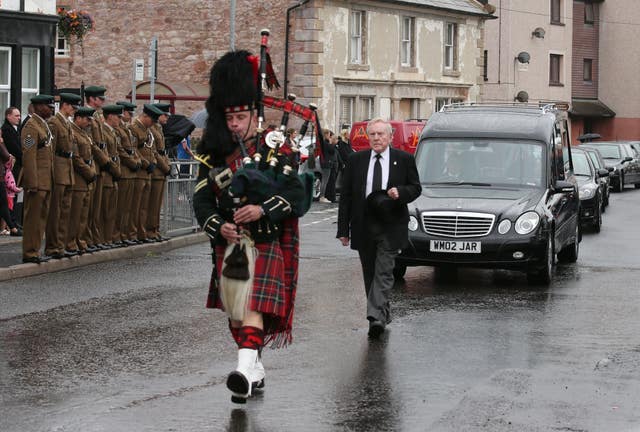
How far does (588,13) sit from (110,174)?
2241 inches

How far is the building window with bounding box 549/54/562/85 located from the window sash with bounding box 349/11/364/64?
858 inches

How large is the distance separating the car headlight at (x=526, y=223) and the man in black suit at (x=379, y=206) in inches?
140

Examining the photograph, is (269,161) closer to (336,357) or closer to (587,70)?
(336,357)

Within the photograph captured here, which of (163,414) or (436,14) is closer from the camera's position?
(163,414)

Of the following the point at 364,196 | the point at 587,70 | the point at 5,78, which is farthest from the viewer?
the point at 587,70

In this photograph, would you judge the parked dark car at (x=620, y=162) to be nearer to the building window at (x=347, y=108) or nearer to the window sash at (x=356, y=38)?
the building window at (x=347, y=108)

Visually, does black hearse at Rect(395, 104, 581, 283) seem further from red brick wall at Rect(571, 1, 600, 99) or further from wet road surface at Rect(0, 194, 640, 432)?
red brick wall at Rect(571, 1, 600, 99)

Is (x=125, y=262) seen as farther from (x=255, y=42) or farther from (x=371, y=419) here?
(x=255, y=42)

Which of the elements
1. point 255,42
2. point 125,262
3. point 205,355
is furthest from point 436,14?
point 205,355

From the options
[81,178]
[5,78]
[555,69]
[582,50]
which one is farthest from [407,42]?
[81,178]

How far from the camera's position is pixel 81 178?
57.0 ft

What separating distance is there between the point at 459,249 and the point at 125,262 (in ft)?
15.7

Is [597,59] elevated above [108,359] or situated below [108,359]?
above

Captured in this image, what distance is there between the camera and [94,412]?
8234 millimetres
